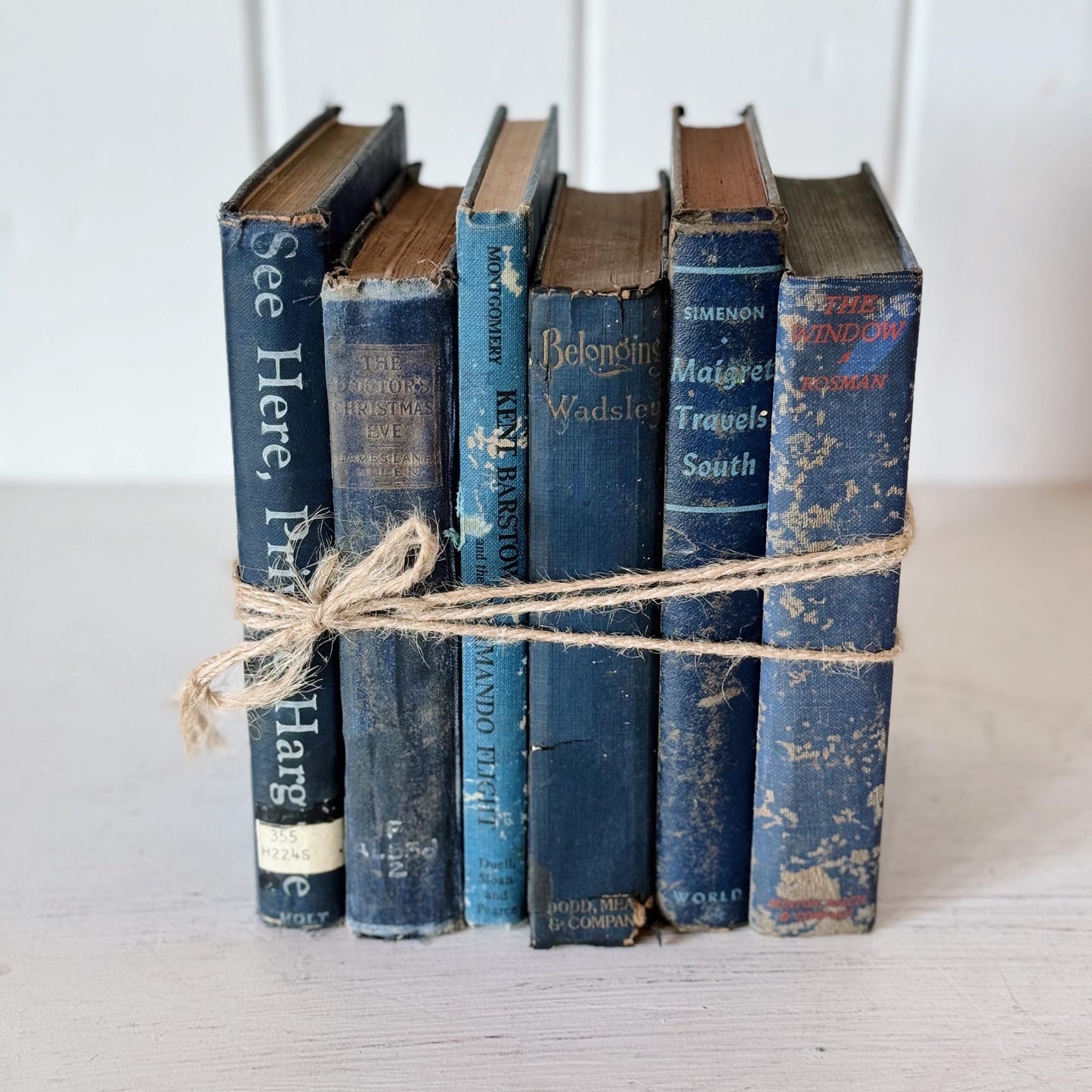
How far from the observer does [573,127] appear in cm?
117

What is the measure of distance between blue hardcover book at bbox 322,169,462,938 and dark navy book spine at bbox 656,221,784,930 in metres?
0.10

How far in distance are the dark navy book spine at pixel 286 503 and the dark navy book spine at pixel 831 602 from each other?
199 millimetres

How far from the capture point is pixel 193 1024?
0.63 m

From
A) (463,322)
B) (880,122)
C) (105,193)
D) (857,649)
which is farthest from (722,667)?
(105,193)

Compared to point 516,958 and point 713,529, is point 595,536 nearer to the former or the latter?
point 713,529

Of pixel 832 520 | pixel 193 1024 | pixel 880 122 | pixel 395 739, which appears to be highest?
pixel 880 122

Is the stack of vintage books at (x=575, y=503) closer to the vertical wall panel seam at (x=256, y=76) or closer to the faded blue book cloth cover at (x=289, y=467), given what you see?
the faded blue book cloth cover at (x=289, y=467)

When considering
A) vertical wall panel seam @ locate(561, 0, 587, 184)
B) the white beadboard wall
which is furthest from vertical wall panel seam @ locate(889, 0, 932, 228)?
vertical wall panel seam @ locate(561, 0, 587, 184)

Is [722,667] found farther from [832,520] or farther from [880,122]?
[880,122]

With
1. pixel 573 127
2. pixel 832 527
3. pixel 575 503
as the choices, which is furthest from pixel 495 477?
pixel 573 127

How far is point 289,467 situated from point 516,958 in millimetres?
256

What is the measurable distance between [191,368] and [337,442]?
69 centimetres

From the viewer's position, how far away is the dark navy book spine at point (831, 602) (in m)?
0.58

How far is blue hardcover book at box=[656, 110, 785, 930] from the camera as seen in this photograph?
0.59 metres
